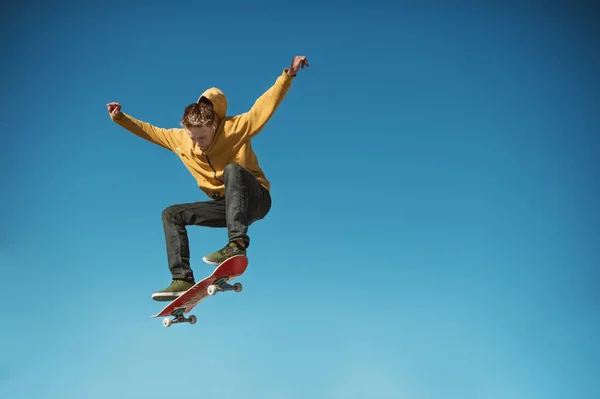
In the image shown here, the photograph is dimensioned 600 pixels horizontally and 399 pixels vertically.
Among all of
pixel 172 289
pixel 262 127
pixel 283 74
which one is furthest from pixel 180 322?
pixel 283 74

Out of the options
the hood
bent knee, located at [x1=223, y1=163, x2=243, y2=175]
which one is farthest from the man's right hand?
bent knee, located at [x1=223, y1=163, x2=243, y2=175]

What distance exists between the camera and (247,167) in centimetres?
1017

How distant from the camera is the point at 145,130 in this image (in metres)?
10.7

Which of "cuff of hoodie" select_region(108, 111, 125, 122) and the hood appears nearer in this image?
the hood

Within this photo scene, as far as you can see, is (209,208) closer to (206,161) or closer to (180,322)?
(206,161)

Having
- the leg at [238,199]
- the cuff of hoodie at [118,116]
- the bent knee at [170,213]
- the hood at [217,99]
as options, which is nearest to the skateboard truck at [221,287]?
the leg at [238,199]

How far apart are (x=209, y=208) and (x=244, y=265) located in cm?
125

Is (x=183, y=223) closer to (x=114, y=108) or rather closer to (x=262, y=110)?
(x=114, y=108)

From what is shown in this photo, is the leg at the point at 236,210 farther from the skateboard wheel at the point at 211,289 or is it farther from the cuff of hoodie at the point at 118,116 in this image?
the cuff of hoodie at the point at 118,116

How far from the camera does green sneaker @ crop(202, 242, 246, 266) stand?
30.8 feet

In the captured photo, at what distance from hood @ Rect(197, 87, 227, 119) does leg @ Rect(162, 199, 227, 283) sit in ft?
4.80

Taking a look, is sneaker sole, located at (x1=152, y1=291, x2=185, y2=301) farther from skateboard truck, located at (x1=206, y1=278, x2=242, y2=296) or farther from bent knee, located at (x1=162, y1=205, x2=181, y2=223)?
bent knee, located at (x1=162, y1=205, x2=181, y2=223)

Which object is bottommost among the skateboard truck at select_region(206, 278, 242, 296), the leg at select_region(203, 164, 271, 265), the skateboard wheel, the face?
the skateboard wheel

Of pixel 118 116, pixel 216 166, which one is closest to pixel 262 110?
pixel 216 166
